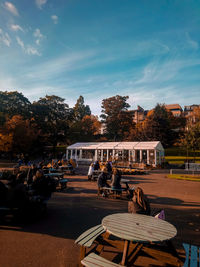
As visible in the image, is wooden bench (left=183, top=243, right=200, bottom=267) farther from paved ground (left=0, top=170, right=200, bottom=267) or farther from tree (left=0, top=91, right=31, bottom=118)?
tree (left=0, top=91, right=31, bottom=118)

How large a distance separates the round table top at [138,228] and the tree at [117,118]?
4591 centimetres

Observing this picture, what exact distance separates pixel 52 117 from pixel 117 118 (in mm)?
17977

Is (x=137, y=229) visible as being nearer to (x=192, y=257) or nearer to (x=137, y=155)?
(x=192, y=257)

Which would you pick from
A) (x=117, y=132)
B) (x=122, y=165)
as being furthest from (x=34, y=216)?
(x=117, y=132)

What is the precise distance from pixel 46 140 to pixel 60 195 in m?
33.4

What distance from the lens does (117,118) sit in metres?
49.7

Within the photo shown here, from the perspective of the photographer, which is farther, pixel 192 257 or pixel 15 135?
pixel 15 135

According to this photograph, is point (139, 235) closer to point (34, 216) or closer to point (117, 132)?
point (34, 216)

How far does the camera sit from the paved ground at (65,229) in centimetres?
312

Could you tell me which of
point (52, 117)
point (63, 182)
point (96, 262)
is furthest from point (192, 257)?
point (52, 117)

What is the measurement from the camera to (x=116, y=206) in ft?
20.7

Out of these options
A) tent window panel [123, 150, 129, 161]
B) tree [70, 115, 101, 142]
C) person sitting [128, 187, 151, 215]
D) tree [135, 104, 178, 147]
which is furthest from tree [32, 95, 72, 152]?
person sitting [128, 187, 151, 215]

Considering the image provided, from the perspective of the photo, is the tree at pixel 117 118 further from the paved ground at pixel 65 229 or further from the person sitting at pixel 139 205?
the person sitting at pixel 139 205

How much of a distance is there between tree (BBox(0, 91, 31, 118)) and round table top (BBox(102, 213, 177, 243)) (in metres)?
38.2
